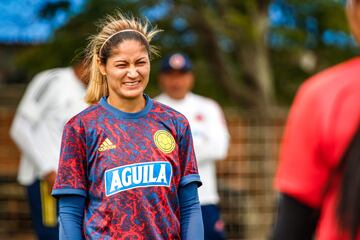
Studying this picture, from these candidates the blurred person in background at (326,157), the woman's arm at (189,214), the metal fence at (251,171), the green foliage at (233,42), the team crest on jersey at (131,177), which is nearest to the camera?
the blurred person in background at (326,157)

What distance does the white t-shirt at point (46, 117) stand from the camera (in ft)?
22.0

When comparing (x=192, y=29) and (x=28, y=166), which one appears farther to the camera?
(x=192, y=29)

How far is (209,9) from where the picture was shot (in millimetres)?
10914

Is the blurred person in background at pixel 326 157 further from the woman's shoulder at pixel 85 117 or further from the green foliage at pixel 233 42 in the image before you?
the green foliage at pixel 233 42

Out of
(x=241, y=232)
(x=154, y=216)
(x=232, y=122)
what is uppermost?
(x=154, y=216)

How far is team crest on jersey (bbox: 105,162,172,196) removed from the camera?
378 centimetres

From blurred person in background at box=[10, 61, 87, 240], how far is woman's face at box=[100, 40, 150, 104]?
7.90 feet

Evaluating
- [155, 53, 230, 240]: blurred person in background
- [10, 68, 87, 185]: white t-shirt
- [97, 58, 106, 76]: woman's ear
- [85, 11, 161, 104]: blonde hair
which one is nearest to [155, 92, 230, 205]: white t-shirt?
[155, 53, 230, 240]: blurred person in background

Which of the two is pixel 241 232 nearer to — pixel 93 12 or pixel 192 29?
pixel 192 29

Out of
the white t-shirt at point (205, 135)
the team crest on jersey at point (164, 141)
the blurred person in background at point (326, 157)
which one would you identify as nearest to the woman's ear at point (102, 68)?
the team crest on jersey at point (164, 141)

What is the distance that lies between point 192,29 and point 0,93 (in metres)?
4.18

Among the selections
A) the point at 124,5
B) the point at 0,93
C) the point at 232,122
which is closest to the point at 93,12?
the point at 124,5

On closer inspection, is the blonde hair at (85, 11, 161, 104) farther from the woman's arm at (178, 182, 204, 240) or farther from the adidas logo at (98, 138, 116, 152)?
the woman's arm at (178, 182, 204, 240)

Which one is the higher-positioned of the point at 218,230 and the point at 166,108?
the point at 166,108
